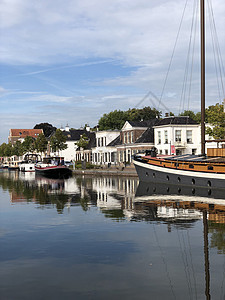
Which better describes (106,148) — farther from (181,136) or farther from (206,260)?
(206,260)

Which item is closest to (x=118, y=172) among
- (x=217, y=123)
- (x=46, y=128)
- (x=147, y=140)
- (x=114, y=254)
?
(x=147, y=140)

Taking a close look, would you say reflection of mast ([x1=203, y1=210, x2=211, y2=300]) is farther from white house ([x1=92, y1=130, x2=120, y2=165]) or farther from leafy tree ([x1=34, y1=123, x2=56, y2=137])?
leafy tree ([x1=34, y1=123, x2=56, y2=137])

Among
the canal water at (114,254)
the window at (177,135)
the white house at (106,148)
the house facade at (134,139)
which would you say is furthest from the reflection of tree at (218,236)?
the white house at (106,148)

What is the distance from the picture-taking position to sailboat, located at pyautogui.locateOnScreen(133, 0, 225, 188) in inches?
1182

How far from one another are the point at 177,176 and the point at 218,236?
2121 cm

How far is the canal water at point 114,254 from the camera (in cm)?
830

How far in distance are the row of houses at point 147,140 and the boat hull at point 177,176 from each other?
20708mm

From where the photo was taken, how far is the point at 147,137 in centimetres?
6831

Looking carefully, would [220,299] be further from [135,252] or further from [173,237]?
[173,237]

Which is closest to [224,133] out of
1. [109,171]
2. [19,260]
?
[109,171]

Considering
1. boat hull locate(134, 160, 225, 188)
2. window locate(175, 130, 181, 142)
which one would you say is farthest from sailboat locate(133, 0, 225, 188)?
window locate(175, 130, 181, 142)

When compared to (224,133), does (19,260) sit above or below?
below

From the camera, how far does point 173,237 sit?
13156mm

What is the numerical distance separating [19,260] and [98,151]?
238ft
